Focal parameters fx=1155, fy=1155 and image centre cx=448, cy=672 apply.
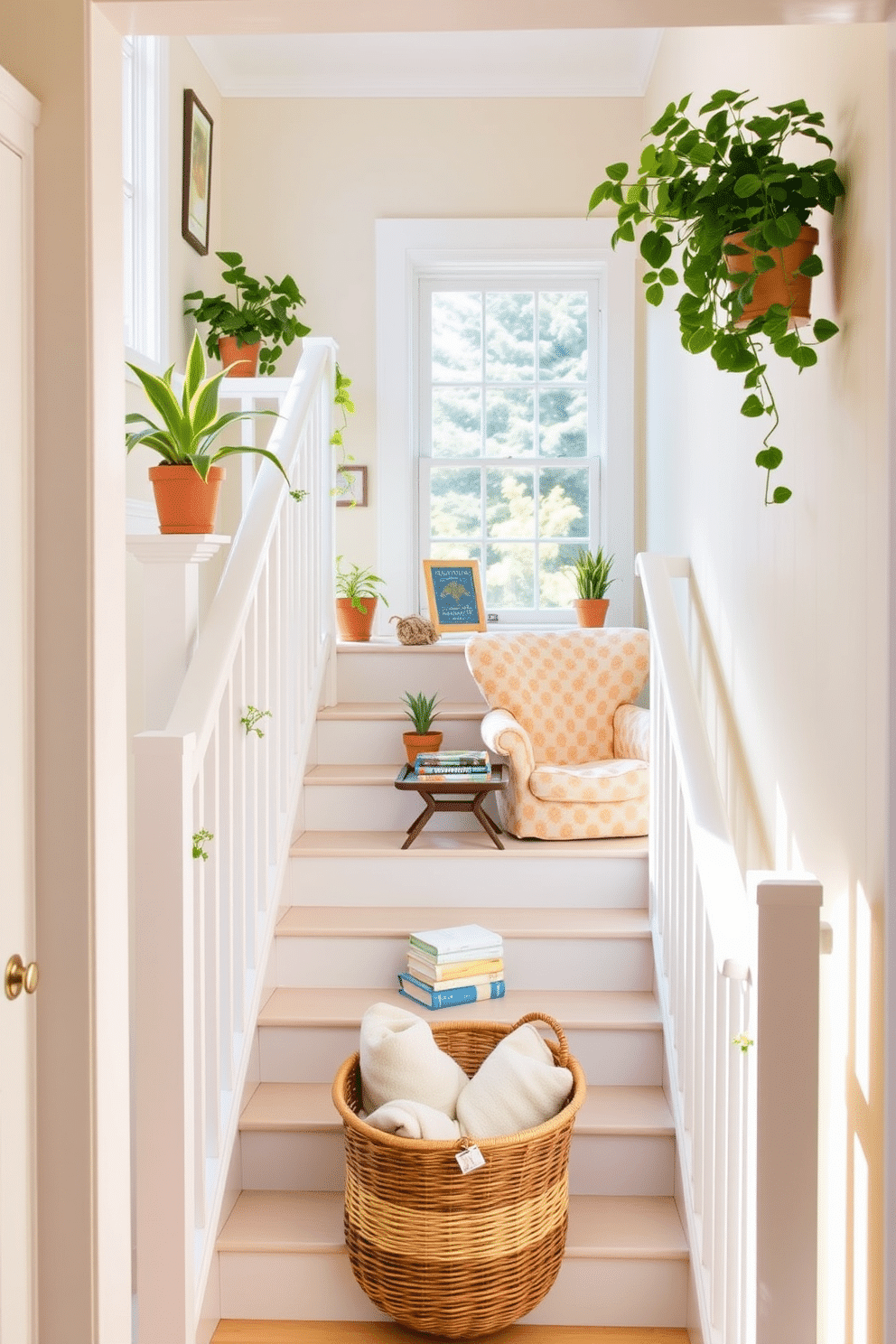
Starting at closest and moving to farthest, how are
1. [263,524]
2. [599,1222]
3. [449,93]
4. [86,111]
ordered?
[86,111] → [599,1222] → [263,524] → [449,93]

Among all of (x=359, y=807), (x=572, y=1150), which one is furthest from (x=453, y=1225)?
(x=359, y=807)

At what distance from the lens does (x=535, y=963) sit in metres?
2.84

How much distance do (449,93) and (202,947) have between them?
388 centimetres

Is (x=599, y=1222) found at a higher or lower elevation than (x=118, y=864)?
lower

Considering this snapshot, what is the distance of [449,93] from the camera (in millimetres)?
4730

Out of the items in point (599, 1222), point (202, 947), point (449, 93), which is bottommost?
point (599, 1222)

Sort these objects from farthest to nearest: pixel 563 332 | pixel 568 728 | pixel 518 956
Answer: pixel 563 332 < pixel 568 728 < pixel 518 956

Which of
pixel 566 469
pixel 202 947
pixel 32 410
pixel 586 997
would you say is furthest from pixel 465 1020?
pixel 566 469

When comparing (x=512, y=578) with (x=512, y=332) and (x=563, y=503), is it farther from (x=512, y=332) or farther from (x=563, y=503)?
(x=512, y=332)

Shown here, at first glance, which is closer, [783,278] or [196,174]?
[783,278]

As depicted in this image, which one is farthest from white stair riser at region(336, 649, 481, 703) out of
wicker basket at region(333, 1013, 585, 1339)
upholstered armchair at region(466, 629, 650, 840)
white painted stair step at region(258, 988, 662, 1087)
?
wicker basket at region(333, 1013, 585, 1339)

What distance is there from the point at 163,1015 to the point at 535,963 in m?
1.09

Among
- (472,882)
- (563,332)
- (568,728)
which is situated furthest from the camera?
(563,332)

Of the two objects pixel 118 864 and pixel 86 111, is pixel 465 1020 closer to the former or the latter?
pixel 118 864
